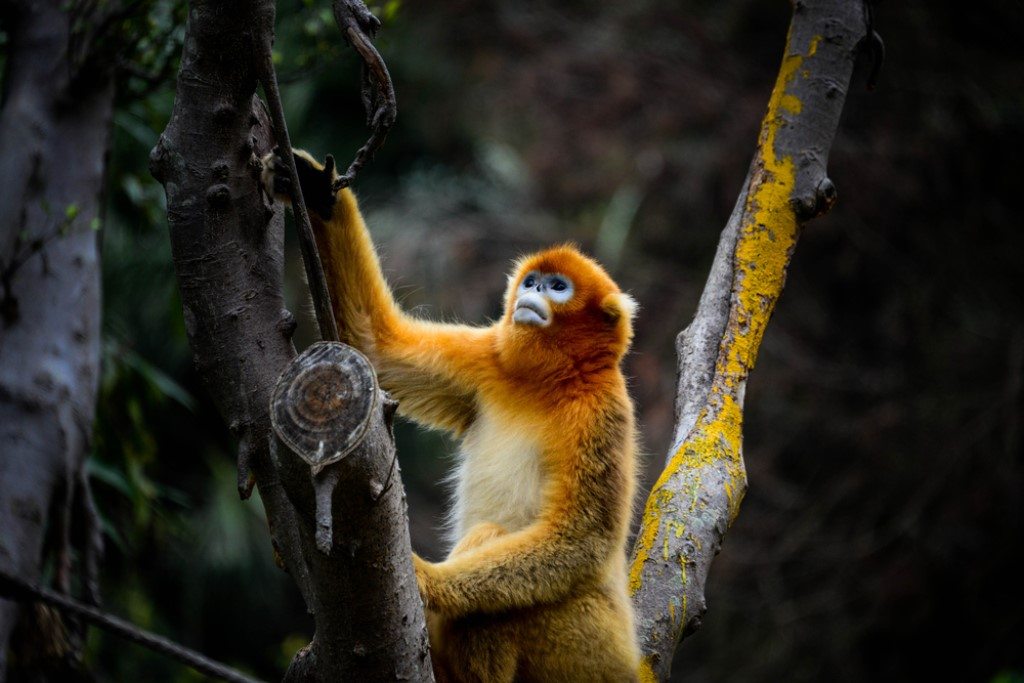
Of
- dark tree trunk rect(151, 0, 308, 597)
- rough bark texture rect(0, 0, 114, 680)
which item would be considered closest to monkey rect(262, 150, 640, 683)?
dark tree trunk rect(151, 0, 308, 597)

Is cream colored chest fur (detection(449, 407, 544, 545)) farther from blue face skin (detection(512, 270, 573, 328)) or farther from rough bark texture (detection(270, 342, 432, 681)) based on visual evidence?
rough bark texture (detection(270, 342, 432, 681))

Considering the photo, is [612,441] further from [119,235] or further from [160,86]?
[119,235]

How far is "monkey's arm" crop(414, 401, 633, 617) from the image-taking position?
8.51 ft

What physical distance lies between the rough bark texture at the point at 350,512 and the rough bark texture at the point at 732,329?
1153mm

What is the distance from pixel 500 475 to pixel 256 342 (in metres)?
1.20

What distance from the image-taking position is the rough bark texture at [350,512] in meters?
1.71

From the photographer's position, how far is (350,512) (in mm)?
1804

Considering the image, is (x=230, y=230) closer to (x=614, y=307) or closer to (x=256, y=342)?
(x=256, y=342)

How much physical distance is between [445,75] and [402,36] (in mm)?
1370

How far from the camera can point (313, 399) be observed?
173cm

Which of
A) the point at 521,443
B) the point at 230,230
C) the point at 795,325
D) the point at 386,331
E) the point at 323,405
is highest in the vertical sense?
the point at 230,230

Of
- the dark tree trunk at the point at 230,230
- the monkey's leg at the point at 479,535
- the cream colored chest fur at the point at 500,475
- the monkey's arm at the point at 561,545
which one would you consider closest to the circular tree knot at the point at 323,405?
the dark tree trunk at the point at 230,230

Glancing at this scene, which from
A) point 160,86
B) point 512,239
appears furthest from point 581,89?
point 160,86

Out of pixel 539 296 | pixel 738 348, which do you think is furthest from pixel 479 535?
pixel 738 348
